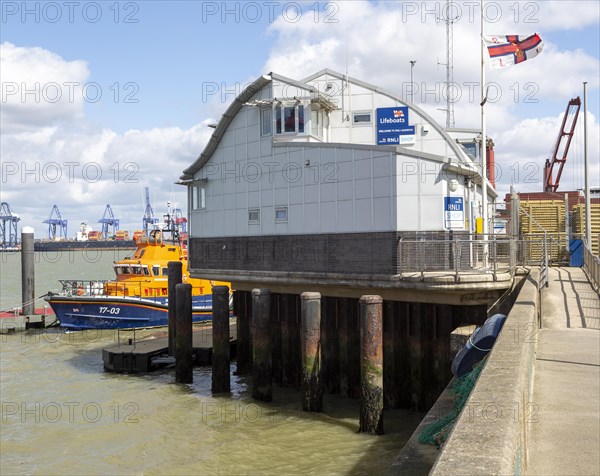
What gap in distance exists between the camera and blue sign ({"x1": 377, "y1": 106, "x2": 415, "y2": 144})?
75.8ft

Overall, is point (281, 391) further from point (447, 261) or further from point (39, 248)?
point (39, 248)

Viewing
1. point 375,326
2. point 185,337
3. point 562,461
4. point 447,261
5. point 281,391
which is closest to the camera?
point 562,461

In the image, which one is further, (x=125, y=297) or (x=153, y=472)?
(x=125, y=297)

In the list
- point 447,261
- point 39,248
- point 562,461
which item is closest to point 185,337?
point 447,261

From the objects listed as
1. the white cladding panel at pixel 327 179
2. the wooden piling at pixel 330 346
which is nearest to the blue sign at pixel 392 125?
the white cladding panel at pixel 327 179

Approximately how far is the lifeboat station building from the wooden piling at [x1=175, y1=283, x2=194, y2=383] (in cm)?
145

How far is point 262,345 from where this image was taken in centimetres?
1728

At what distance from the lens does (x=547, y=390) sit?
769 cm

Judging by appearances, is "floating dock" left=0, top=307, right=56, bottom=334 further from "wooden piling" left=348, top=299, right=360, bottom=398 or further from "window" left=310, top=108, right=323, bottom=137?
"wooden piling" left=348, top=299, right=360, bottom=398

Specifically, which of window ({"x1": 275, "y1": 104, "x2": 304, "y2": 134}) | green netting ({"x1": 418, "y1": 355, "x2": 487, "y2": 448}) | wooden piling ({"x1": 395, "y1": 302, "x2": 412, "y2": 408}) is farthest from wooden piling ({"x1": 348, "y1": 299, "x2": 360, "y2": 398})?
green netting ({"x1": 418, "y1": 355, "x2": 487, "y2": 448})

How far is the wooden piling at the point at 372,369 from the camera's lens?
47.3 feet

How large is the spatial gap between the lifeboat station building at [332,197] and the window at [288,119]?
38 mm

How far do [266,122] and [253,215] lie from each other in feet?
10.7

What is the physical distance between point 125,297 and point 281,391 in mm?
16251
